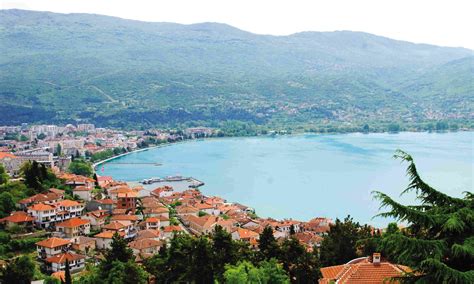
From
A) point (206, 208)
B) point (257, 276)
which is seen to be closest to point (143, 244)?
point (206, 208)

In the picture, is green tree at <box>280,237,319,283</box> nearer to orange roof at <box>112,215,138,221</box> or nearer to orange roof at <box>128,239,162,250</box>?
orange roof at <box>128,239,162,250</box>

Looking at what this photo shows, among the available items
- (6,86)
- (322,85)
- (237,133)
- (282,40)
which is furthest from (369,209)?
(282,40)

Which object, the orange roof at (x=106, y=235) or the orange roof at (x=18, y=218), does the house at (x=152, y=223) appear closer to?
the orange roof at (x=106, y=235)

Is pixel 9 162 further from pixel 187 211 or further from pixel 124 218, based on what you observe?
pixel 124 218

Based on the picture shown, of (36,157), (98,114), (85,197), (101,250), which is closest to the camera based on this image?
(101,250)

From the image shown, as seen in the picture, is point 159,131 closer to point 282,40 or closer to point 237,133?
point 237,133

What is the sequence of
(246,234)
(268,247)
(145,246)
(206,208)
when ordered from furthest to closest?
(206,208)
(246,234)
(145,246)
(268,247)

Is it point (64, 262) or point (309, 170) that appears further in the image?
point (309, 170)
